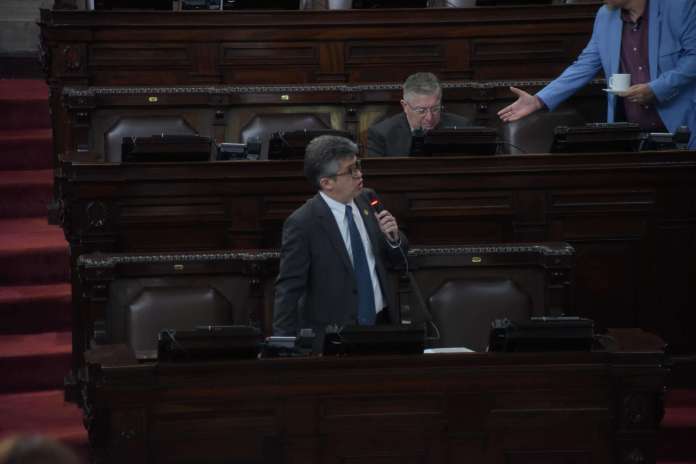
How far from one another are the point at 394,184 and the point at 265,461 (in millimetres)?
1429

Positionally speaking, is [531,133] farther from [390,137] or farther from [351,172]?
[351,172]

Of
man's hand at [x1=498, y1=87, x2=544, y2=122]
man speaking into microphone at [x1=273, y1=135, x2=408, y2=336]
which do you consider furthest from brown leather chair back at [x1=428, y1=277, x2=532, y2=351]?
man's hand at [x1=498, y1=87, x2=544, y2=122]

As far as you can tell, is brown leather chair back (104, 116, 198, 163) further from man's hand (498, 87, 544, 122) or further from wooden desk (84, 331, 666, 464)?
wooden desk (84, 331, 666, 464)

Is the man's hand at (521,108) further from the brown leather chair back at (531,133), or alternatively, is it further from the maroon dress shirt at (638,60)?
the maroon dress shirt at (638,60)

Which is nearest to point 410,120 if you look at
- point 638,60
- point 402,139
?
point 402,139

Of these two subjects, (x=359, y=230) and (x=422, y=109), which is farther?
(x=422, y=109)

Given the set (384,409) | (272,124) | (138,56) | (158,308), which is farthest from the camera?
(138,56)

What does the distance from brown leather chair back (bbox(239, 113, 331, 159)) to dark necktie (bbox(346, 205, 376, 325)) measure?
1473mm

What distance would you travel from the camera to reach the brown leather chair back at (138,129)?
4.47 m

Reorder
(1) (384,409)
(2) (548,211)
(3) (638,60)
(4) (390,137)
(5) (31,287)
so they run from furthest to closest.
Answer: (3) (638,60) < (4) (390,137) < (5) (31,287) < (2) (548,211) < (1) (384,409)

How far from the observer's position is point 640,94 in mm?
4219

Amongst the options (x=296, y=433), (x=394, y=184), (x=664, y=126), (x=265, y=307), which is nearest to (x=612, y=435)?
(x=296, y=433)

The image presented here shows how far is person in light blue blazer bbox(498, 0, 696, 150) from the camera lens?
429 cm

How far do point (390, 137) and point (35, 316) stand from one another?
4.27ft
